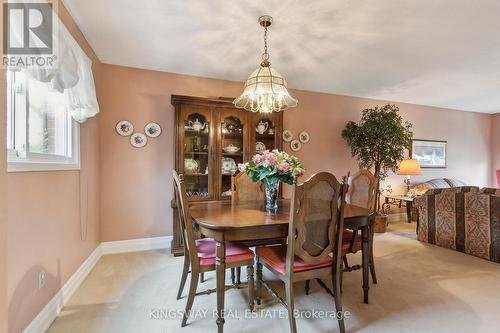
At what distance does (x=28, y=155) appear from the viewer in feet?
5.24

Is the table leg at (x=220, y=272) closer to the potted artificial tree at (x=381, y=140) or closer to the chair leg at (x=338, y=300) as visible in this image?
the chair leg at (x=338, y=300)

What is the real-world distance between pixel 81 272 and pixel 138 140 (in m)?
1.64

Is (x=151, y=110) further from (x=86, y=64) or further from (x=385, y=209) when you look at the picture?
(x=385, y=209)

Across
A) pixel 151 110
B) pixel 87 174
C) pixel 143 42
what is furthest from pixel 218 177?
pixel 143 42

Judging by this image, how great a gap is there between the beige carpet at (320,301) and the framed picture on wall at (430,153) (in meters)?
2.77

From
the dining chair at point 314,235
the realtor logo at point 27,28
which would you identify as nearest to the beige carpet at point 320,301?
the dining chair at point 314,235

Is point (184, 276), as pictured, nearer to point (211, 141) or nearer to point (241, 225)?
point (241, 225)

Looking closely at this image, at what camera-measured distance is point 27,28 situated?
1422 mm

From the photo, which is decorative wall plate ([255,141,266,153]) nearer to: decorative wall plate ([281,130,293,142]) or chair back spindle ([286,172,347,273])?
decorative wall plate ([281,130,293,142])

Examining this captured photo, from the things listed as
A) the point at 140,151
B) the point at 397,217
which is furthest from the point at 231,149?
the point at 397,217

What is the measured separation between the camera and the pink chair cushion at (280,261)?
168 centimetres

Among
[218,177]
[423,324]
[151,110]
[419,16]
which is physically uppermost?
[419,16]

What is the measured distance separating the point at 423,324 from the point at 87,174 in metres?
3.31

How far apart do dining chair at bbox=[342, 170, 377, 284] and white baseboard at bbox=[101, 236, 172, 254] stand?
2.35 m
